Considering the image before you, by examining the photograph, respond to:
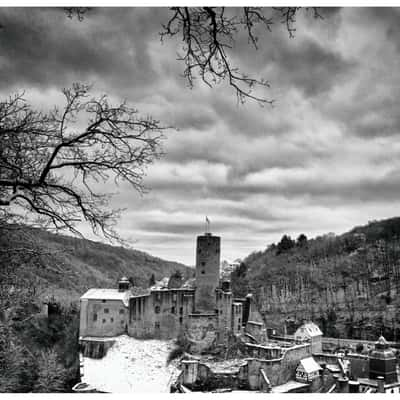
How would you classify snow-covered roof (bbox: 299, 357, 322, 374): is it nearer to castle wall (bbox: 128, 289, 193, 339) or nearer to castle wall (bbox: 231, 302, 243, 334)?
castle wall (bbox: 231, 302, 243, 334)

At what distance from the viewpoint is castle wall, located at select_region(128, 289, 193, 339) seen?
12070 millimetres

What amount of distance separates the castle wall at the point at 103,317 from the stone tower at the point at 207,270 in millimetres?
2326

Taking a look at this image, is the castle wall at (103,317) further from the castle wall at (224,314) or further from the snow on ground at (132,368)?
the castle wall at (224,314)

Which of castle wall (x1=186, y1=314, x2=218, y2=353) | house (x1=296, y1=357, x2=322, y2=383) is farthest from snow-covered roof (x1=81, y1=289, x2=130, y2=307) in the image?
house (x1=296, y1=357, x2=322, y2=383)

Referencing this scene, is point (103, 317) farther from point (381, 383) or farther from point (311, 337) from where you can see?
point (381, 383)

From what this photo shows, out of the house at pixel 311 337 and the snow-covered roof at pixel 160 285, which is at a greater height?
the snow-covered roof at pixel 160 285

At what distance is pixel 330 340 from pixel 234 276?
10.5 meters

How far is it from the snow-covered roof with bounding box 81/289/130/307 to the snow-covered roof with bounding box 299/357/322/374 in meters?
5.34

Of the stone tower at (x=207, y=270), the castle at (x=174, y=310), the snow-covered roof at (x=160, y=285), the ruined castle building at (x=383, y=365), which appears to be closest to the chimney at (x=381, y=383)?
the ruined castle building at (x=383, y=365)

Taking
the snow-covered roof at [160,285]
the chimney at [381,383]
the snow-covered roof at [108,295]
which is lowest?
the chimney at [381,383]

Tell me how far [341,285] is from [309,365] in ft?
52.2

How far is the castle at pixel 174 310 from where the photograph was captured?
12.0 metres

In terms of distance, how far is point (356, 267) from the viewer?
85.8ft
